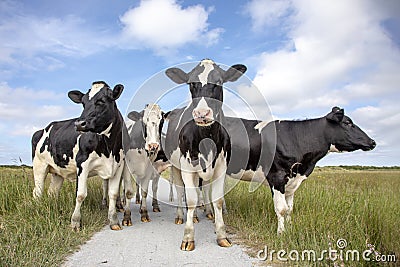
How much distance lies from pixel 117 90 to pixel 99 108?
1.93 feet

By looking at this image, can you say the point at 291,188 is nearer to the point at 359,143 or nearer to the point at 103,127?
the point at 359,143

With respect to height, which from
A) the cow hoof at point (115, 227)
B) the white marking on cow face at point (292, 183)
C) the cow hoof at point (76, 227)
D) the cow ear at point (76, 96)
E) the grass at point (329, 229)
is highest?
the cow ear at point (76, 96)

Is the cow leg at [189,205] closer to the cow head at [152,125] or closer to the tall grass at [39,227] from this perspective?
the cow head at [152,125]

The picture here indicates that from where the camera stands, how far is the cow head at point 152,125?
7.35 m

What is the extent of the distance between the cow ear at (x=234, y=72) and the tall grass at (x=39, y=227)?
373cm

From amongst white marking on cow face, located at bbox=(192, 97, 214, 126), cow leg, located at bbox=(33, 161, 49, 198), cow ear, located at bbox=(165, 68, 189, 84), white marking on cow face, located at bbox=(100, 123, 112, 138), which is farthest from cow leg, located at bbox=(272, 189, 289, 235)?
cow leg, located at bbox=(33, 161, 49, 198)

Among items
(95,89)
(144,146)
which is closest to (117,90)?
(95,89)

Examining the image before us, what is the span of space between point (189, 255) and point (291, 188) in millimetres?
2603

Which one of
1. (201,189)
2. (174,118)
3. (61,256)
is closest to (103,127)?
(174,118)

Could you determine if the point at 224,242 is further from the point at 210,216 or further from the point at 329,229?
the point at 210,216

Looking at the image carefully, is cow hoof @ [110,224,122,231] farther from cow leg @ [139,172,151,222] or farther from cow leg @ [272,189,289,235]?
cow leg @ [272,189,289,235]

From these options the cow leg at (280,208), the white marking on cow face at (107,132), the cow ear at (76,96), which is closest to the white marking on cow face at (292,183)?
the cow leg at (280,208)

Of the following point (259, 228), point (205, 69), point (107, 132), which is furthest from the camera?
point (107, 132)

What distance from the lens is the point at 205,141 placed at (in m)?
6.03
